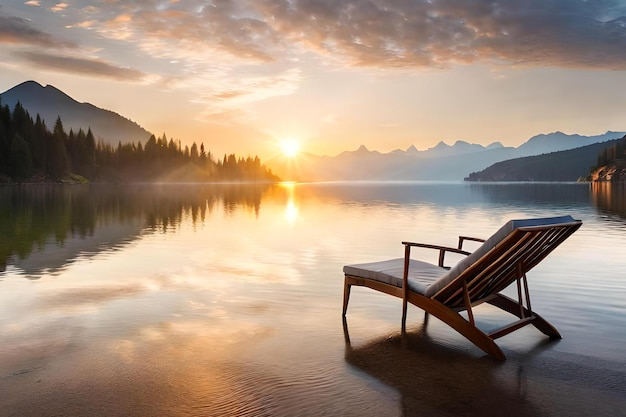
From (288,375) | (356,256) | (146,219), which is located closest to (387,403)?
(288,375)

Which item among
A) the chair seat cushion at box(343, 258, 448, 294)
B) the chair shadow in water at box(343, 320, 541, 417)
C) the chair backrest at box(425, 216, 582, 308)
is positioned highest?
the chair backrest at box(425, 216, 582, 308)

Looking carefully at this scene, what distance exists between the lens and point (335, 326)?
8.48 meters

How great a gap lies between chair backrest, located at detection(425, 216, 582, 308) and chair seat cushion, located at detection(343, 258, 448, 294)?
1.16 feet

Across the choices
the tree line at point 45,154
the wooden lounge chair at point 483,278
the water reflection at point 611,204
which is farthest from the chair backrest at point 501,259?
the tree line at point 45,154

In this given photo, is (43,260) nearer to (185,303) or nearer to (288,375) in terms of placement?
(185,303)

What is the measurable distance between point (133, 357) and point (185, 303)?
319cm

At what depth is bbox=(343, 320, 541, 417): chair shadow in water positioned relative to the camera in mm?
5461

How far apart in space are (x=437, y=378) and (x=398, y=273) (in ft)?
7.41

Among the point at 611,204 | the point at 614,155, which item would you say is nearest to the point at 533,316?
the point at 611,204

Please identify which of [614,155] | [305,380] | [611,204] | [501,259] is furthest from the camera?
[614,155]

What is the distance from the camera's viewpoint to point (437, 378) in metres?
6.26

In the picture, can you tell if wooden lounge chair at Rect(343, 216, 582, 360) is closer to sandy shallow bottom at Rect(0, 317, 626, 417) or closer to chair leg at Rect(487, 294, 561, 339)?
chair leg at Rect(487, 294, 561, 339)

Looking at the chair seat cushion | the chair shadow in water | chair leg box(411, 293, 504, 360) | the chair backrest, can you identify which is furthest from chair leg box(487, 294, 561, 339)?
the chair shadow in water

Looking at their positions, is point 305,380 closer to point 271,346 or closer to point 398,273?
point 271,346
